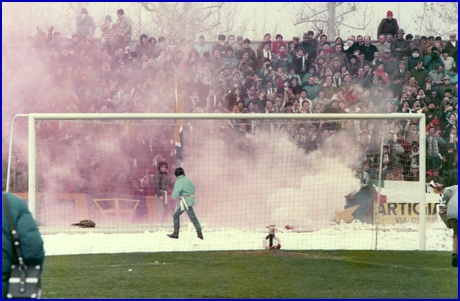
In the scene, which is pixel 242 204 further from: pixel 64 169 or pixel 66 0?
pixel 66 0

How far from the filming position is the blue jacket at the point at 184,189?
11.5 metres

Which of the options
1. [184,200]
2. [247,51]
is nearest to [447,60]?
[247,51]

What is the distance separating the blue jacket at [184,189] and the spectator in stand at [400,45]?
5909 mm

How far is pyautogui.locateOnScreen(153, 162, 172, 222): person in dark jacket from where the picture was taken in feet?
38.3

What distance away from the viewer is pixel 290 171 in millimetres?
11961

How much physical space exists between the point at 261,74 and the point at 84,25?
12.9 feet

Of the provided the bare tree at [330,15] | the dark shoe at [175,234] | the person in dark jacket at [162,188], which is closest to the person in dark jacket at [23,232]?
the dark shoe at [175,234]

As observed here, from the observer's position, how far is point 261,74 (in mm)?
15438

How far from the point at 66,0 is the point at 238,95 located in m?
5.12

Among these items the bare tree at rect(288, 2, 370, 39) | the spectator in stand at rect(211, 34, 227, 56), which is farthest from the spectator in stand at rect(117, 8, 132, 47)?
the bare tree at rect(288, 2, 370, 39)

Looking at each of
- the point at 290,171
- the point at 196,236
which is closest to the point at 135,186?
the point at 196,236

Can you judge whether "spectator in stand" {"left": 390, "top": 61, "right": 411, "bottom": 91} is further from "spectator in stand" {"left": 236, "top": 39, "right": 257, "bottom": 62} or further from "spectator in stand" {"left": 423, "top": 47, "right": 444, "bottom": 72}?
"spectator in stand" {"left": 236, "top": 39, "right": 257, "bottom": 62}

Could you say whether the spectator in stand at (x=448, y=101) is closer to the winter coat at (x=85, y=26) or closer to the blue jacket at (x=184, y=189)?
the blue jacket at (x=184, y=189)

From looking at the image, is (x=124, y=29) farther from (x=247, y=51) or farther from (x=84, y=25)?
(x=247, y=51)
